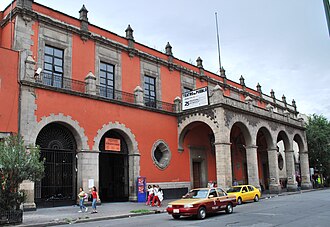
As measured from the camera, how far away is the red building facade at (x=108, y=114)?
1847 centimetres

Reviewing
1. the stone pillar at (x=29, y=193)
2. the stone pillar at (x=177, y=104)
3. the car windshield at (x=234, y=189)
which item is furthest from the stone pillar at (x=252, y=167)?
the stone pillar at (x=29, y=193)

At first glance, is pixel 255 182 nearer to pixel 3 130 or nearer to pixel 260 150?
pixel 260 150

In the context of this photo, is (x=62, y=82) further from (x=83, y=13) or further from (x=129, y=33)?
(x=129, y=33)

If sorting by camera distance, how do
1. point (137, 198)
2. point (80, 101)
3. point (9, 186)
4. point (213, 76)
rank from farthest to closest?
point (213, 76) → point (137, 198) → point (80, 101) → point (9, 186)

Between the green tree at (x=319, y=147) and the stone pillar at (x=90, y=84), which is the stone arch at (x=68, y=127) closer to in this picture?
the stone pillar at (x=90, y=84)

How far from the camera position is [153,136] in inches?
977

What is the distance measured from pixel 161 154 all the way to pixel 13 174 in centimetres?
1377

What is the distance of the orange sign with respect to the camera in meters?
21.9

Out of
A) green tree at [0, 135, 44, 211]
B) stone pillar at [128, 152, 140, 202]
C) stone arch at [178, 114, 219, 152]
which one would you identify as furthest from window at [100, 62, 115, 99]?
green tree at [0, 135, 44, 211]

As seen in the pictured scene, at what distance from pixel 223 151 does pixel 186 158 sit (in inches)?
182

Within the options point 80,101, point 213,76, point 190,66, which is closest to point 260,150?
point 213,76

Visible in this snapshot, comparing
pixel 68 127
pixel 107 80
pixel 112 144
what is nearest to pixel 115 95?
pixel 107 80

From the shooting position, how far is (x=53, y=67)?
2102cm

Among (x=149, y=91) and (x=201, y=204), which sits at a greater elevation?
(x=149, y=91)
